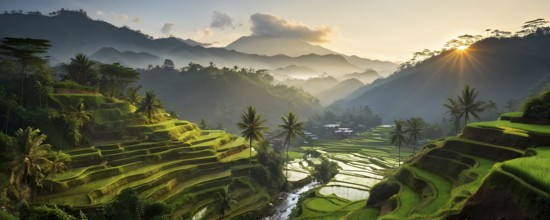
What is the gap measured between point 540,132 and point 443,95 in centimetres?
15981

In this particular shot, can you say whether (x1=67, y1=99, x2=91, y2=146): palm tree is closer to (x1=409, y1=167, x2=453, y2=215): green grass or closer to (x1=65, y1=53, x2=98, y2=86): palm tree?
(x1=65, y1=53, x2=98, y2=86): palm tree

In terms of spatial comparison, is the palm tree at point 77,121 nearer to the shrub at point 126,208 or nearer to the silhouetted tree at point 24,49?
the silhouetted tree at point 24,49

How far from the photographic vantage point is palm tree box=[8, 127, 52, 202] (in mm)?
31703

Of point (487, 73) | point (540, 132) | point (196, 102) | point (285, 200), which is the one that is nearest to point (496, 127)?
point (540, 132)

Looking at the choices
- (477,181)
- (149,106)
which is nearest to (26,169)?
(149,106)

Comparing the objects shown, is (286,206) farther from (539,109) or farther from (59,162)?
(539,109)

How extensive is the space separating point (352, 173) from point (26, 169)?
50.2 meters

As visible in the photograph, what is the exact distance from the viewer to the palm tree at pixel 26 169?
1248 inches

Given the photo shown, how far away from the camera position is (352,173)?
64.4 m

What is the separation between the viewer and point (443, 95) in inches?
6855

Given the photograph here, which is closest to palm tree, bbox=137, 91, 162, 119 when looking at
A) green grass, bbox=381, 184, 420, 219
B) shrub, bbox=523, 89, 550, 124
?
green grass, bbox=381, 184, 420, 219

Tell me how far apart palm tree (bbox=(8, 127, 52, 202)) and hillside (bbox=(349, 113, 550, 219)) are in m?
31.0

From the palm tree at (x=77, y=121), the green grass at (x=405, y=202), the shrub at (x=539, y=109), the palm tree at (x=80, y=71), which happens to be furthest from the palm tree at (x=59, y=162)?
the shrub at (x=539, y=109)

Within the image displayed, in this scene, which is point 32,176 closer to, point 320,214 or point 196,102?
point 320,214
